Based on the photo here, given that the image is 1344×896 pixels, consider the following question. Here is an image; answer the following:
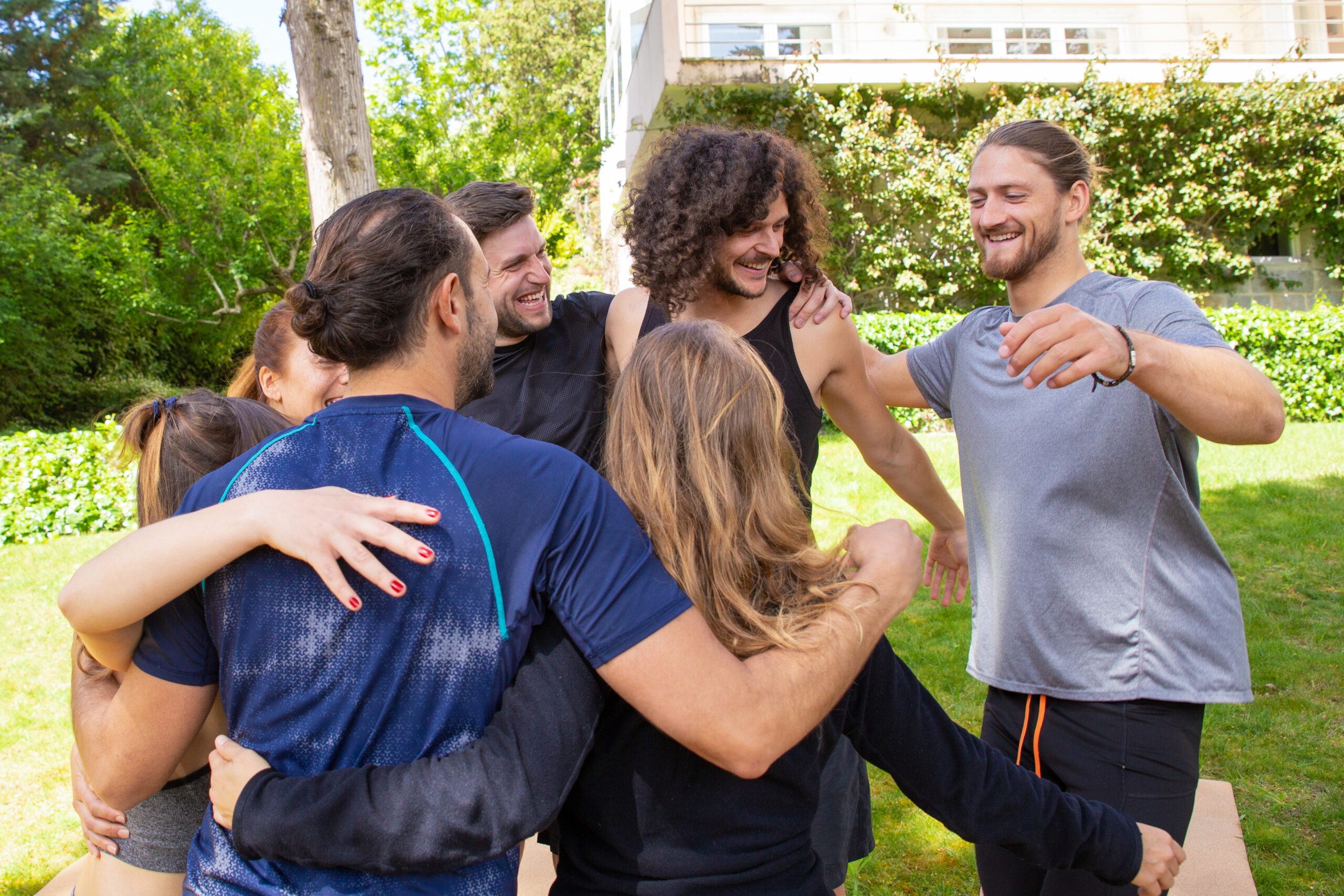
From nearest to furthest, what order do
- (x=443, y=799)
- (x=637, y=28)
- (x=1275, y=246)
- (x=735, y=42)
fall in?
(x=443, y=799)
(x=735, y=42)
(x=1275, y=246)
(x=637, y=28)

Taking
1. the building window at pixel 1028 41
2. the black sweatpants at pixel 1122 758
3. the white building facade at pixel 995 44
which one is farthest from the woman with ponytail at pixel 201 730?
the building window at pixel 1028 41

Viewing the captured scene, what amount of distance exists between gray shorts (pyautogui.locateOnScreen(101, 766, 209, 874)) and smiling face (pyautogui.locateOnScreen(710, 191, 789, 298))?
1715 mm

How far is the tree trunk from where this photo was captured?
210 inches

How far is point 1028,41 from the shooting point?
15719mm

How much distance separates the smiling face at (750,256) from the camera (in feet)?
8.57

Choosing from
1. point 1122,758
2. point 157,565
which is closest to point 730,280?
point 1122,758

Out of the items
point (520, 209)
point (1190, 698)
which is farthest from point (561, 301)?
point (1190, 698)

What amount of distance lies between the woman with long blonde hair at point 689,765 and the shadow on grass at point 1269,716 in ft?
7.49

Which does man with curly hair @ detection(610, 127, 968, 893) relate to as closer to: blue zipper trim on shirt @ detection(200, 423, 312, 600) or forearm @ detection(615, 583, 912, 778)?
forearm @ detection(615, 583, 912, 778)

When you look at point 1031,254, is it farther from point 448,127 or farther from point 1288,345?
point 448,127

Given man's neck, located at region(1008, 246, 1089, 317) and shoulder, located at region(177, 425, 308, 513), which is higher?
man's neck, located at region(1008, 246, 1089, 317)

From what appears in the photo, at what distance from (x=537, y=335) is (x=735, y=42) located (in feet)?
44.1

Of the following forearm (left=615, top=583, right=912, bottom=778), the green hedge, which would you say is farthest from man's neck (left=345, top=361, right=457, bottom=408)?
the green hedge

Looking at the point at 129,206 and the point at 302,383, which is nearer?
the point at 302,383
